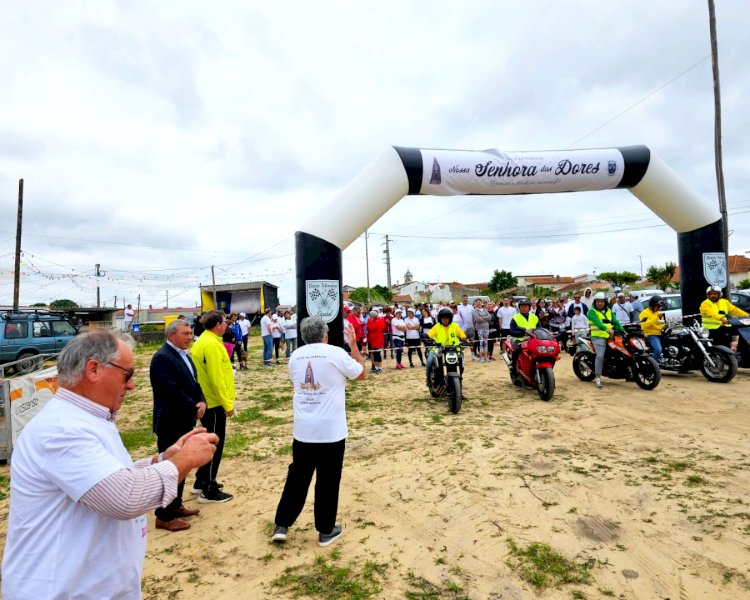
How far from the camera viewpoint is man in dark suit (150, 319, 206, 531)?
341 centimetres

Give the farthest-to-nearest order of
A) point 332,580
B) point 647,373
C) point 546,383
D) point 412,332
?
point 412,332
point 647,373
point 546,383
point 332,580

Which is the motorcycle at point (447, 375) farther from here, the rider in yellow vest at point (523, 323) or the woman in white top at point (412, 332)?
the woman in white top at point (412, 332)

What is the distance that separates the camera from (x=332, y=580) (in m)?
2.68

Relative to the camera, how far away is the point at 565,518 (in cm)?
327

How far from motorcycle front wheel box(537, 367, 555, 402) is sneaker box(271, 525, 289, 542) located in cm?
498

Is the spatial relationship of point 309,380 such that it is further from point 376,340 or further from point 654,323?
point 376,340

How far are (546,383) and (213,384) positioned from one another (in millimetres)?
5087

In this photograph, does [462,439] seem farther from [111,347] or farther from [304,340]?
[111,347]

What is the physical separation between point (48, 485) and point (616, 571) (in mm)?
2898

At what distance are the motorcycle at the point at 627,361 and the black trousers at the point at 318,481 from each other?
6.17m

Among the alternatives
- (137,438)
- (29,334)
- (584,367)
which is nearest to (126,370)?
(137,438)

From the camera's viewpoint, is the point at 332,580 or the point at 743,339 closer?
the point at 332,580

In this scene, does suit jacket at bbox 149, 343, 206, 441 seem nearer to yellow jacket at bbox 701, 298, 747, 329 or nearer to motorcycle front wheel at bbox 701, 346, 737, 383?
motorcycle front wheel at bbox 701, 346, 737, 383

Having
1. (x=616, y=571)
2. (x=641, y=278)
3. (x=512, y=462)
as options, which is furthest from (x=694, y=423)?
(x=641, y=278)
